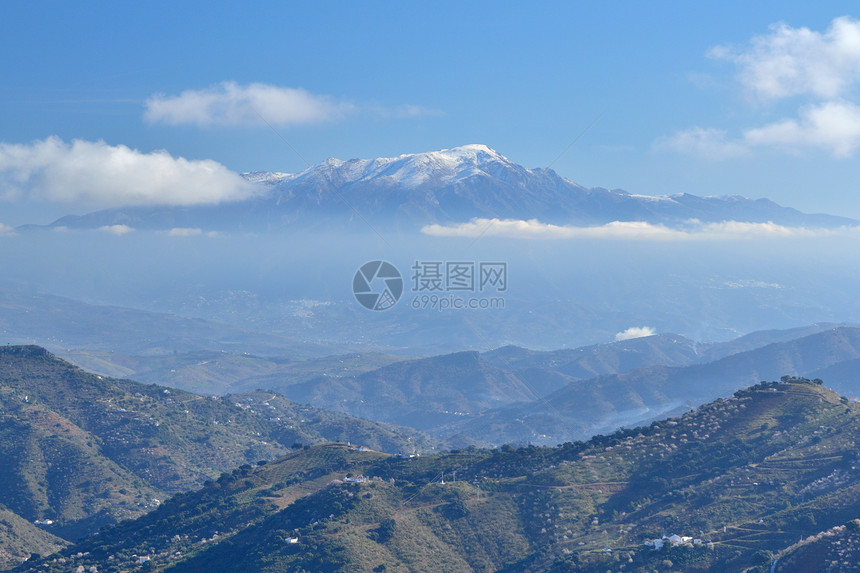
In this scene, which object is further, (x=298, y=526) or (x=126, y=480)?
(x=126, y=480)

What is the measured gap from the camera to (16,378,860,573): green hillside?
72375mm

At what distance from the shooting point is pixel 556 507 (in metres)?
83.9

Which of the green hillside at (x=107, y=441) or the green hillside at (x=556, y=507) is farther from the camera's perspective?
the green hillside at (x=107, y=441)

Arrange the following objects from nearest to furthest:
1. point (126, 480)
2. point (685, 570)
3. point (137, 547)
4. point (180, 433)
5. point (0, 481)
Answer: point (685, 570), point (137, 547), point (0, 481), point (126, 480), point (180, 433)

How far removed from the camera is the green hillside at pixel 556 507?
7238 cm

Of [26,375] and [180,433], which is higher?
[26,375]

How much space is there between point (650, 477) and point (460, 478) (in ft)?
65.5

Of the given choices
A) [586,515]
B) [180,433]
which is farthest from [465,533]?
[180,433]

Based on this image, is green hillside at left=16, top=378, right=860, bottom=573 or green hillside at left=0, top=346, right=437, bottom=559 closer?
green hillside at left=16, top=378, right=860, bottom=573

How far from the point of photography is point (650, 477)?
289 feet

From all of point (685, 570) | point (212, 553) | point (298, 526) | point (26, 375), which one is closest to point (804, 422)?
point (685, 570)

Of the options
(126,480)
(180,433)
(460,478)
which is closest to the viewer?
(460,478)

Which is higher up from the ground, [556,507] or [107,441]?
[556,507]

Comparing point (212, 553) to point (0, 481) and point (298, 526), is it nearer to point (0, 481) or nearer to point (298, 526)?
point (298, 526)
